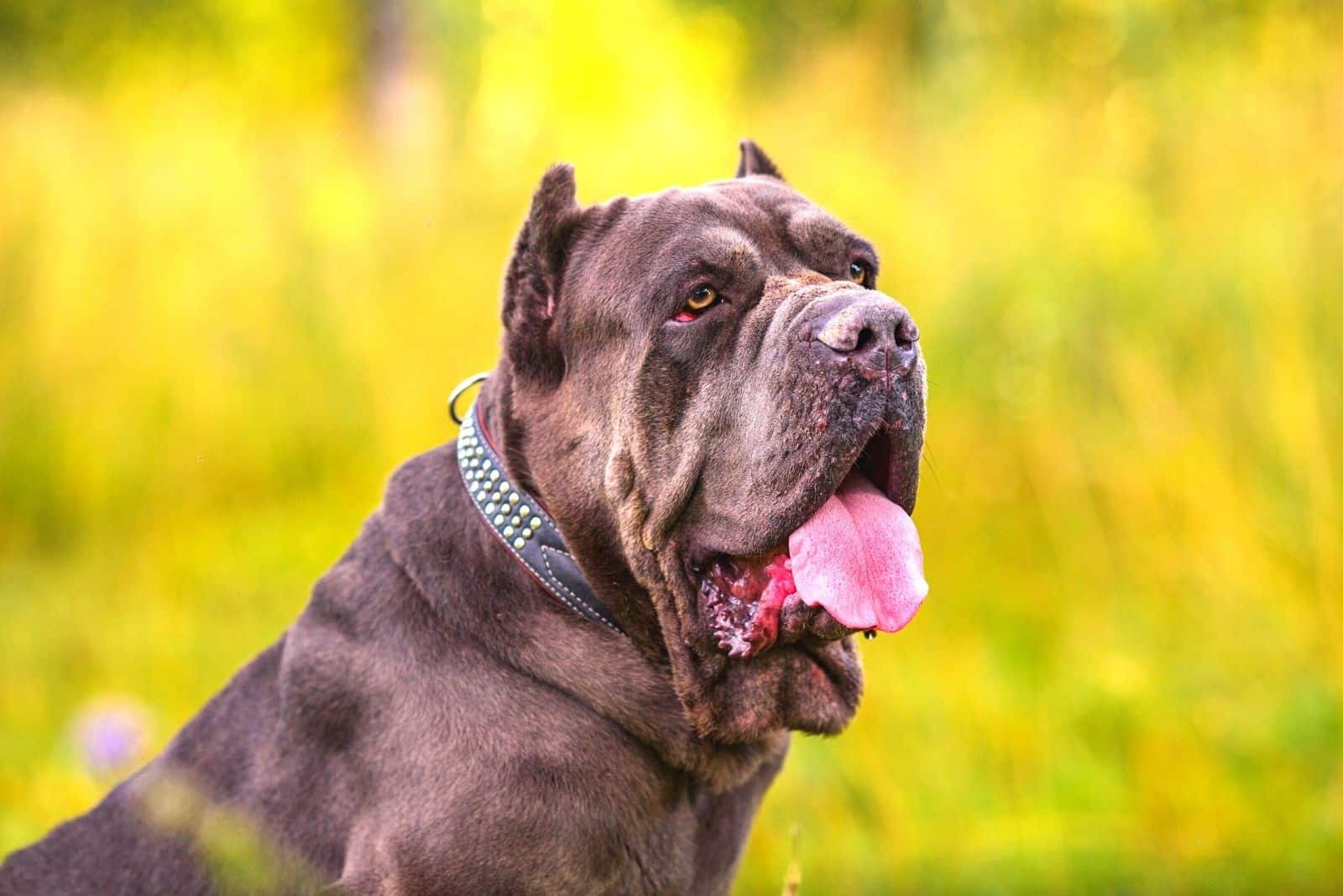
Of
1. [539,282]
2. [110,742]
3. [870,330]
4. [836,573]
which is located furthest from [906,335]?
[110,742]

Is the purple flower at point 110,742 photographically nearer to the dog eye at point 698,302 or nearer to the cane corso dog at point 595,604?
the cane corso dog at point 595,604

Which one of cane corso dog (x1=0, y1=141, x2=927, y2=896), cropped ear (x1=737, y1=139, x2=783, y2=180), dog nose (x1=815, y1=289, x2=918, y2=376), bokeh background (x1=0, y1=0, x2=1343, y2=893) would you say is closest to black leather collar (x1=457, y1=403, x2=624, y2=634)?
cane corso dog (x1=0, y1=141, x2=927, y2=896)

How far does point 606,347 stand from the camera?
9.63 feet

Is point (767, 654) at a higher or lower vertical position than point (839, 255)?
lower

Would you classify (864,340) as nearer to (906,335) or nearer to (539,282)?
(906,335)

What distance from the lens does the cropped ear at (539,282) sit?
3010mm

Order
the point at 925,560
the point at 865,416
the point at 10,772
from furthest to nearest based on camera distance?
the point at 925,560
the point at 10,772
the point at 865,416

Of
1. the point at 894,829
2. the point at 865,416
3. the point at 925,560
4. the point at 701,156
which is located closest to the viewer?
the point at 865,416

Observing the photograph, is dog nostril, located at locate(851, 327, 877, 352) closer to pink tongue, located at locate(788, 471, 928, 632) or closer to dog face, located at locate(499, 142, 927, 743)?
dog face, located at locate(499, 142, 927, 743)

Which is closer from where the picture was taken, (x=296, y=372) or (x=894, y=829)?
(x=894, y=829)

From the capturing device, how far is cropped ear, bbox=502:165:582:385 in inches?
118

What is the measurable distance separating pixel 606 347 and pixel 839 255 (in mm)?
519

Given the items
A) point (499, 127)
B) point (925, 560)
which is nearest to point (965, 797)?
point (925, 560)

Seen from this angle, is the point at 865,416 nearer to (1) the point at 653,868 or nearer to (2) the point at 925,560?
(1) the point at 653,868
